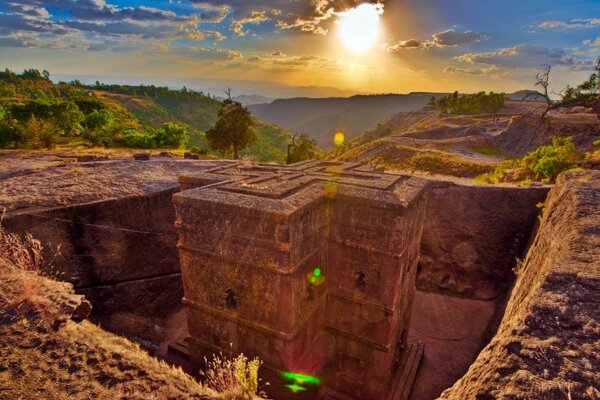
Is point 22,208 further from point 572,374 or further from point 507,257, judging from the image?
point 507,257

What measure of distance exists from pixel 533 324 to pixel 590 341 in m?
0.46

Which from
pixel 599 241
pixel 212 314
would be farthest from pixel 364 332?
pixel 599 241

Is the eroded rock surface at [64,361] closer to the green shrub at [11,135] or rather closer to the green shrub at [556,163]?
the green shrub at [556,163]

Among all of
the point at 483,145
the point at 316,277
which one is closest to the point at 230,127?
the point at 316,277

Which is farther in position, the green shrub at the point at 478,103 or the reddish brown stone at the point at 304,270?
the green shrub at the point at 478,103

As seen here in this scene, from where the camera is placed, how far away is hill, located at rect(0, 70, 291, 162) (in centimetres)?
2858

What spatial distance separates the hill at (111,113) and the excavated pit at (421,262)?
17.1m

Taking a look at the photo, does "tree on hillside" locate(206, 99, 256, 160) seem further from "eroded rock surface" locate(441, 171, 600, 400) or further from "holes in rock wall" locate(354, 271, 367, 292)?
"eroded rock surface" locate(441, 171, 600, 400)

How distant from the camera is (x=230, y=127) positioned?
99.0 ft

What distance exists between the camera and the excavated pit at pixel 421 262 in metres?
9.97

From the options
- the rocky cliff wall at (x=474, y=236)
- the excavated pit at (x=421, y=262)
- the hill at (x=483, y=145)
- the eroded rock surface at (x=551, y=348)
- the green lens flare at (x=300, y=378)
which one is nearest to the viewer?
the eroded rock surface at (x=551, y=348)

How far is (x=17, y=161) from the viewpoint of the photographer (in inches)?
636

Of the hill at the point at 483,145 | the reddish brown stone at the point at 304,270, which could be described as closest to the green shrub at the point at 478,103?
the hill at the point at 483,145

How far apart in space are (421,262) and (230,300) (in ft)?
34.4
